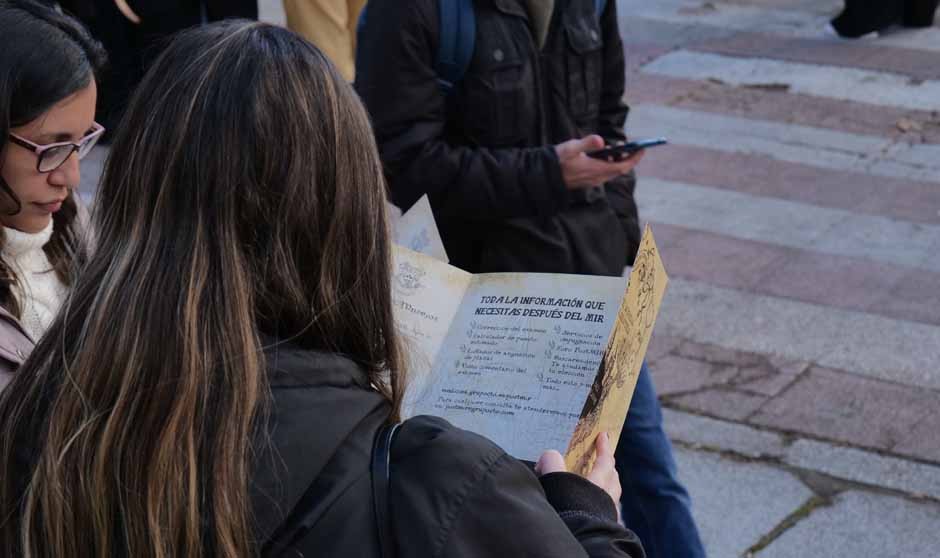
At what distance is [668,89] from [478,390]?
6866mm

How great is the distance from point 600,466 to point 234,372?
0.63 metres

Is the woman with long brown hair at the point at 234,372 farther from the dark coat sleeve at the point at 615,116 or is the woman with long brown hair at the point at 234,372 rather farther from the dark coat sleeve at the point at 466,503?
the dark coat sleeve at the point at 615,116

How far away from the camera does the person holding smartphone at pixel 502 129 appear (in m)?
3.12

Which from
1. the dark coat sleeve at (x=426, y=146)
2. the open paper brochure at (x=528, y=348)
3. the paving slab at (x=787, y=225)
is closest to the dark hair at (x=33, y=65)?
the open paper brochure at (x=528, y=348)

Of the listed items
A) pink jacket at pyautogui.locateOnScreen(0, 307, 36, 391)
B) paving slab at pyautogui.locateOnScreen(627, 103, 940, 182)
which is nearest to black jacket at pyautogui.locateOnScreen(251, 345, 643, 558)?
pink jacket at pyautogui.locateOnScreen(0, 307, 36, 391)

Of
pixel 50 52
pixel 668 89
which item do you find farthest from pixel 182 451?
pixel 668 89

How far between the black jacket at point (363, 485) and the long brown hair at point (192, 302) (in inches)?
1.3

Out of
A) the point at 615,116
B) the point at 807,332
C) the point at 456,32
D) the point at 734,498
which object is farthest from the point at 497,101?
the point at 807,332

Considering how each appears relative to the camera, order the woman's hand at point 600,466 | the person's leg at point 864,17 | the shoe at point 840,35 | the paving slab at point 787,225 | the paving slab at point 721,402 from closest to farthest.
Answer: the woman's hand at point 600,466 < the paving slab at point 721,402 < the paving slab at point 787,225 < the person's leg at point 864,17 < the shoe at point 840,35

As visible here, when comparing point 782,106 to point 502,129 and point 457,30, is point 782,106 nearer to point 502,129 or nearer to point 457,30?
point 502,129

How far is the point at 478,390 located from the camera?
2.03 metres

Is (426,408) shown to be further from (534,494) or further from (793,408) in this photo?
(793,408)

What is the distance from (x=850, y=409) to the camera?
4.65m

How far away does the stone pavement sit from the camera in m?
4.20
